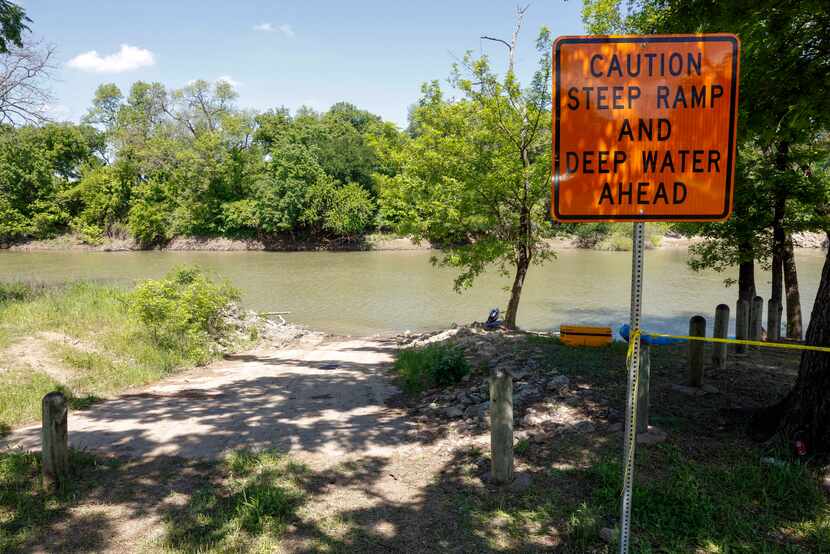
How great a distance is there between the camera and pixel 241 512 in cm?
401

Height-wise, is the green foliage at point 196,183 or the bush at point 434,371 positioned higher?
the green foliage at point 196,183

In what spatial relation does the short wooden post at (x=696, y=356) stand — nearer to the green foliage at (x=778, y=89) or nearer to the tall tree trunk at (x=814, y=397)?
the tall tree trunk at (x=814, y=397)

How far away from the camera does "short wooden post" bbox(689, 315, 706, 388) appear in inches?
249

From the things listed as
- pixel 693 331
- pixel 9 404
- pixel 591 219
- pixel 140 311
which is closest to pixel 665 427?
pixel 693 331

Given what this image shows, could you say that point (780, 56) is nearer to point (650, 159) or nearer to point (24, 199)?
point (650, 159)

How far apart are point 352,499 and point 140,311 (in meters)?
8.75

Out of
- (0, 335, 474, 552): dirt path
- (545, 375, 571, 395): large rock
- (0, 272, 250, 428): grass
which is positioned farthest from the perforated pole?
(0, 272, 250, 428): grass

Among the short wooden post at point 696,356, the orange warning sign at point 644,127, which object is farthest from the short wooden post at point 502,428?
the short wooden post at point 696,356

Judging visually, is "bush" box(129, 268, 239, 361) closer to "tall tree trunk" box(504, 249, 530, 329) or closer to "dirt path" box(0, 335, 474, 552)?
"dirt path" box(0, 335, 474, 552)

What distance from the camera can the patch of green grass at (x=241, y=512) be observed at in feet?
11.9

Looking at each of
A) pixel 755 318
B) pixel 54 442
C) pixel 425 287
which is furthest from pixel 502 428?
pixel 425 287

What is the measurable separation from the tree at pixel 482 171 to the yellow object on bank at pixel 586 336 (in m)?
3.34

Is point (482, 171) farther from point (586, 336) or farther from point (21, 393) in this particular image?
point (21, 393)

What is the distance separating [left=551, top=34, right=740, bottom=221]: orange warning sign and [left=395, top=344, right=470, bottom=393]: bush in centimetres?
550
